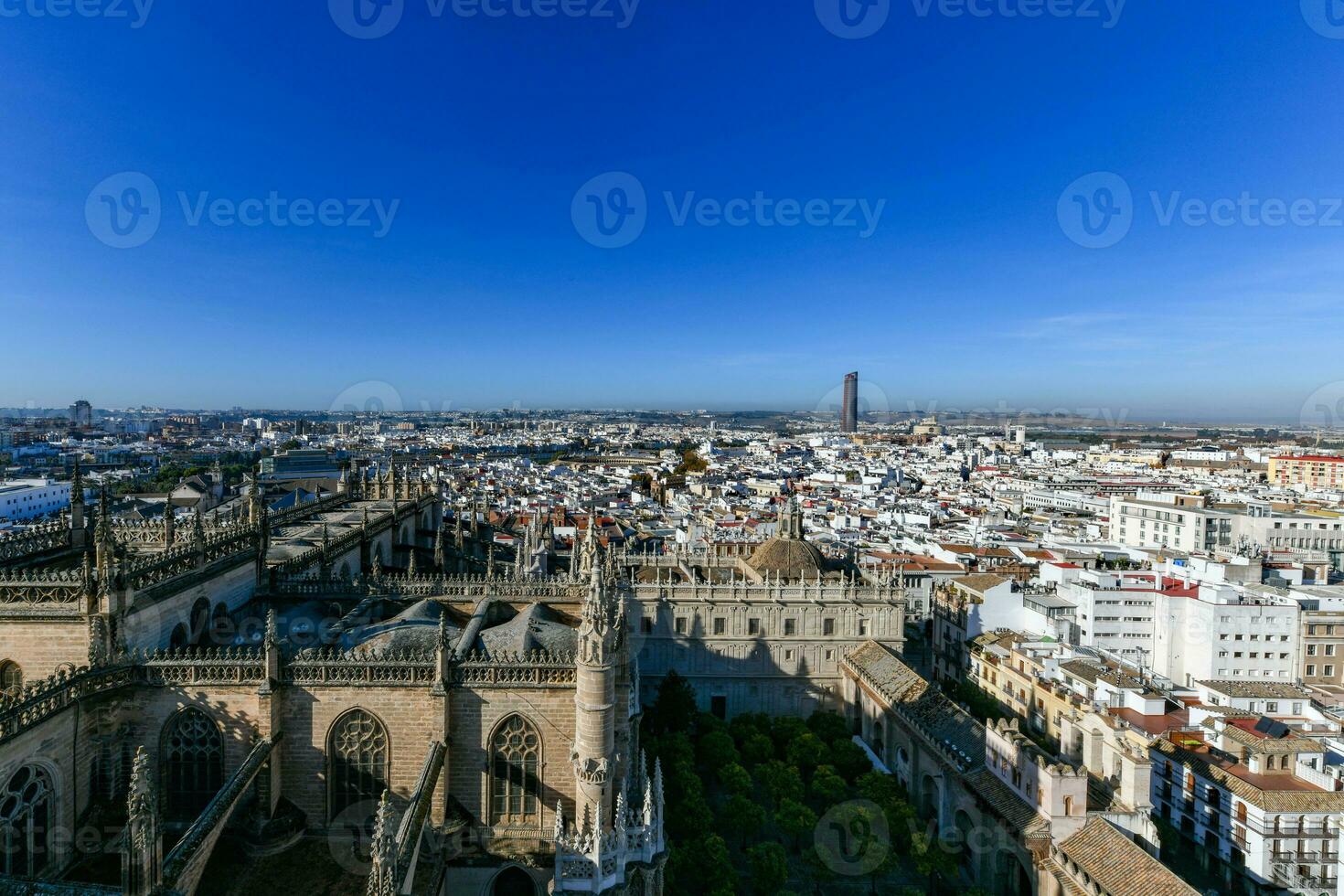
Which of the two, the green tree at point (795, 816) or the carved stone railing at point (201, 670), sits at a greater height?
the carved stone railing at point (201, 670)

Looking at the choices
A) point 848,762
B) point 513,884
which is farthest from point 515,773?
point 848,762

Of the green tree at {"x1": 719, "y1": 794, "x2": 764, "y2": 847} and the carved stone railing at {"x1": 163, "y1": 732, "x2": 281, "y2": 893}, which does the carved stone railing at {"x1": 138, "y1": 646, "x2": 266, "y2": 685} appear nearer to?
the carved stone railing at {"x1": 163, "y1": 732, "x2": 281, "y2": 893}

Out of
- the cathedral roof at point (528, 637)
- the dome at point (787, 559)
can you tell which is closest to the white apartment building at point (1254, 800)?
the dome at point (787, 559)

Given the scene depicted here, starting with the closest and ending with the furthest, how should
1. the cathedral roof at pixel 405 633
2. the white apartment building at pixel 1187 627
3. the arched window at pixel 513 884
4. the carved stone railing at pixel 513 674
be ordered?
1. the carved stone railing at pixel 513 674
2. the arched window at pixel 513 884
3. the cathedral roof at pixel 405 633
4. the white apartment building at pixel 1187 627

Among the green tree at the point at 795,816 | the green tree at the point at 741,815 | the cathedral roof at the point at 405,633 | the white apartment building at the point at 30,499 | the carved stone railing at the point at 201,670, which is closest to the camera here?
the carved stone railing at the point at 201,670

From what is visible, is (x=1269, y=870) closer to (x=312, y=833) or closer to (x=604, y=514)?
(x=312, y=833)

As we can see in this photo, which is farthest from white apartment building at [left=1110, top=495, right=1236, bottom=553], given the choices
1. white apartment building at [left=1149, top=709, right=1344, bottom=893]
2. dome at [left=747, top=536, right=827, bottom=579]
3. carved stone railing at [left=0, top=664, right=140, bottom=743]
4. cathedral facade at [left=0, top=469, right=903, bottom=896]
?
carved stone railing at [left=0, top=664, right=140, bottom=743]

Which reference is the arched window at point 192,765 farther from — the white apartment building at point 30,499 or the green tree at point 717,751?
the white apartment building at point 30,499
